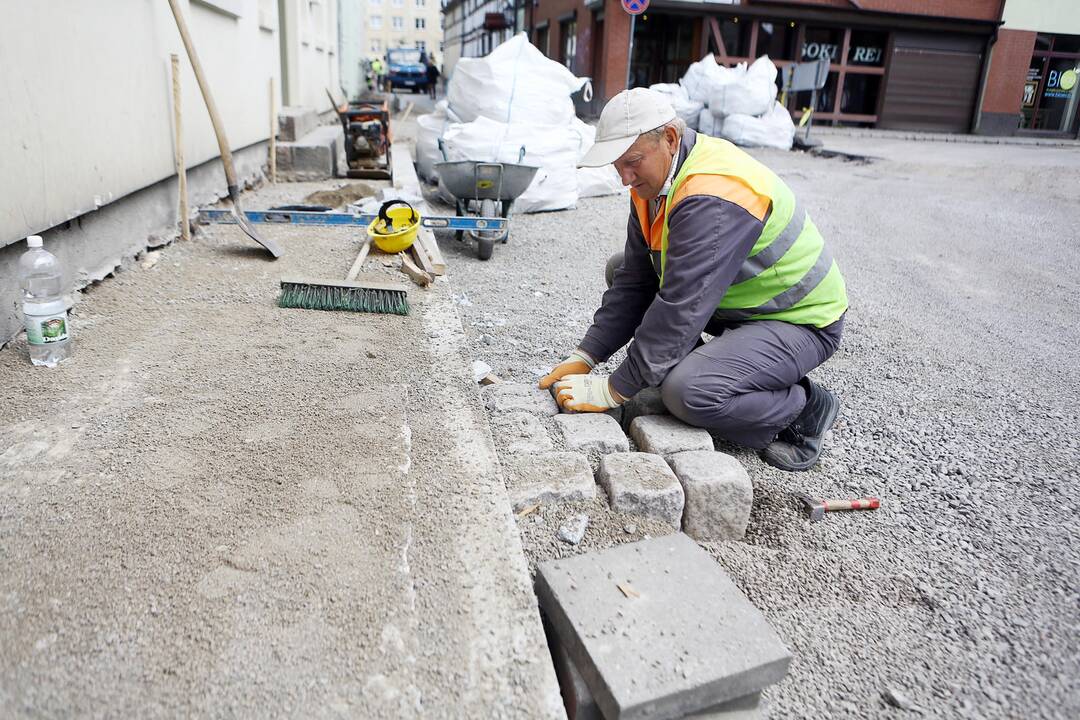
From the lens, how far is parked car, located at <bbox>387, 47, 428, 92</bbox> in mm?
30438

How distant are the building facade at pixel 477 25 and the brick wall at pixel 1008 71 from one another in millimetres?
14216

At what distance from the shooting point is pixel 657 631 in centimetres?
160

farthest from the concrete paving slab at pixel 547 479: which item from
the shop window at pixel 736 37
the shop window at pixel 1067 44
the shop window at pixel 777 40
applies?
the shop window at pixel 1067 44

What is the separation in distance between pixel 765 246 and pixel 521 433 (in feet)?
3.28

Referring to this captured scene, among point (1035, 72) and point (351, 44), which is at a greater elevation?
point (1035, 72)

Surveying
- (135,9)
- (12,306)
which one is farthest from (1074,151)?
(12,306)

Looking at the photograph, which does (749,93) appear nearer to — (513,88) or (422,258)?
(513,88)

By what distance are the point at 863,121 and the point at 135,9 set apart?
56.7ft

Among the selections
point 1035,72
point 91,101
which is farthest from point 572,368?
point 1035,72

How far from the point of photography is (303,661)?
1.37 meters

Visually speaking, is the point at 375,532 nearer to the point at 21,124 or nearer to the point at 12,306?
the point at 12,306

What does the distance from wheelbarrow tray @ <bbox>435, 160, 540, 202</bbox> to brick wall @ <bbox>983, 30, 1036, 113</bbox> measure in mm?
16546

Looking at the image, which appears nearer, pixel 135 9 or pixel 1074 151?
pixel 135 9

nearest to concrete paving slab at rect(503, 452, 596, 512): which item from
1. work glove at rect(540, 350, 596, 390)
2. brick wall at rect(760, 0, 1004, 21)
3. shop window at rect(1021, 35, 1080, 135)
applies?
work glove at rect(540, 350, 596, 390)
